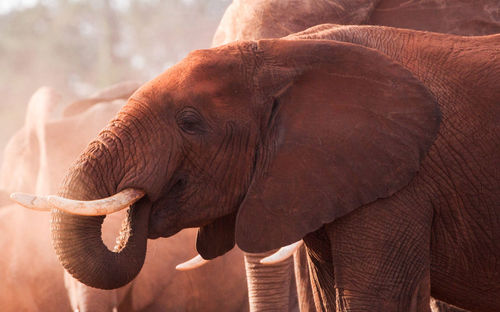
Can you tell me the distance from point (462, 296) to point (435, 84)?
642 millimetres

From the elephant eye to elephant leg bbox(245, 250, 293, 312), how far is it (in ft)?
4.48

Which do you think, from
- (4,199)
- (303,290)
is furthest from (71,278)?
(303,290)

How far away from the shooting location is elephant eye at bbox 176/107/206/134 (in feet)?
9.26

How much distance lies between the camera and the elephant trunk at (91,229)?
2721 millimetres

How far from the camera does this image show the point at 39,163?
20.0ft

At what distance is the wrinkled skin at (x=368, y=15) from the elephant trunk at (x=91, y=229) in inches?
77.3

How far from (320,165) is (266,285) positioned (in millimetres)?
1358

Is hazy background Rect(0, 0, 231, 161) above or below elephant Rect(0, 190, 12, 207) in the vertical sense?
above

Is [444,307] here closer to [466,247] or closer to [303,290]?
[303,290]

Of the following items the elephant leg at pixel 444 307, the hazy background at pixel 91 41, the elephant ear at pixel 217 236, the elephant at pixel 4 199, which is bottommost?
the elephant leg at pixel 444 307

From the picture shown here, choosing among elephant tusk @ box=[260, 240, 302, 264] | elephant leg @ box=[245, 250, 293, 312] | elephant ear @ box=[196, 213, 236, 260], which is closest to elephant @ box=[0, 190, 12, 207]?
elephant leg @ box=[245, 250, 293, 312]

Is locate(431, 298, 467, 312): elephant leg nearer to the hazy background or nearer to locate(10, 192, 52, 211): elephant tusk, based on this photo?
locate(10, 192, 52, 211): elephant tusk

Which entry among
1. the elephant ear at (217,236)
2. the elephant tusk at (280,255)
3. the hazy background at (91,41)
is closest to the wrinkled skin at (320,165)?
the elephant ear at (217,236)

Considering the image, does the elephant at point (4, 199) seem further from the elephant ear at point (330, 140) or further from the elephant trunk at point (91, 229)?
the elephant ear at point (330, 140)
